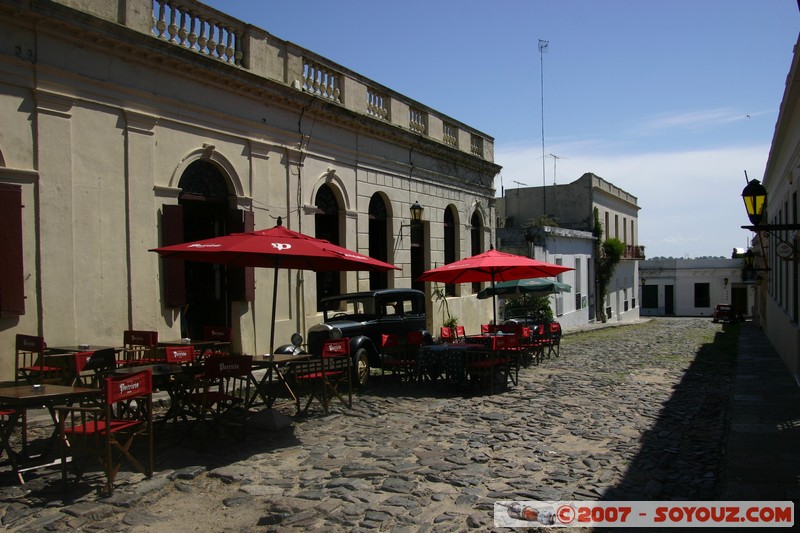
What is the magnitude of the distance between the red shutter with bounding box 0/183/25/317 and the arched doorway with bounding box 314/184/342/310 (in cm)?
657

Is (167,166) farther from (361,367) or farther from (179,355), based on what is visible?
(361,367)

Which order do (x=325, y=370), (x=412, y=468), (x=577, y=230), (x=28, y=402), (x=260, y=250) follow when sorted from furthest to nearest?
(x=577, y=230), (x=325, y=370), (x=260, y=250), (x=412, y=468), (x=28, y=402)

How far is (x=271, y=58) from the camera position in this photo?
12906mm

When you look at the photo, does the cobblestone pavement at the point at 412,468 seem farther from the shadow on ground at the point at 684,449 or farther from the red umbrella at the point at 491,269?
the red umbrella at the point at 491,269

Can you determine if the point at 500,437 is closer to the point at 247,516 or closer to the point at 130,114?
the point at 247,516

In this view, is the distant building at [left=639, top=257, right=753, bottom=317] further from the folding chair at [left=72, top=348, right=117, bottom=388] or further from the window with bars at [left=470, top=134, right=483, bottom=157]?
the folding chair at [left=72, top=348, right=117, bottom=388]

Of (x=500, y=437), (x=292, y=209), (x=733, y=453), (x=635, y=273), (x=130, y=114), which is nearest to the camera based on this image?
(x=733, y=453)

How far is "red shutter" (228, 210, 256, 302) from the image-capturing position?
11828mm

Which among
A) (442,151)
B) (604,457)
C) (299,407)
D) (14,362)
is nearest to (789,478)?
(604,457)

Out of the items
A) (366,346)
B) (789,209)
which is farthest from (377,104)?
(789,209)

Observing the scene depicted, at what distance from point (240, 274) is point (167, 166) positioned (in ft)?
7.64

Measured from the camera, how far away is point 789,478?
17.3 feet

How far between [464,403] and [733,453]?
3955 millimetres

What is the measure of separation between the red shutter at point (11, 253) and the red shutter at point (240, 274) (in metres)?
3.84
